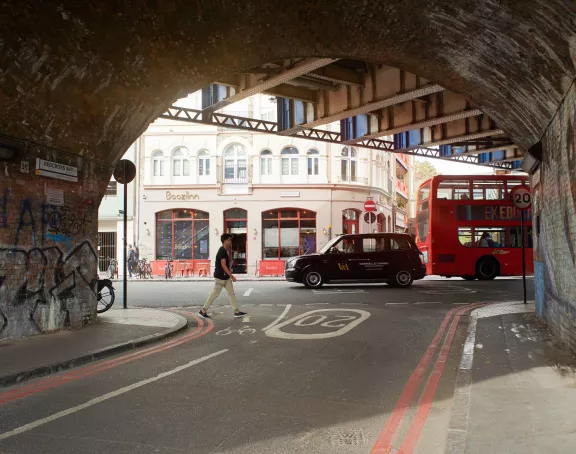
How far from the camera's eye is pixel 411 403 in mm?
5137

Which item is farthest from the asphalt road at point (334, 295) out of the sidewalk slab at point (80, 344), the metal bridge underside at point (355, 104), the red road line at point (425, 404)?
the red road line at point (425, 404)

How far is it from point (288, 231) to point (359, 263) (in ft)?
45.8

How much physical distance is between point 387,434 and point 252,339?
4683 mm

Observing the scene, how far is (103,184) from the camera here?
10281 millimetres

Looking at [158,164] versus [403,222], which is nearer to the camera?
[158,164]

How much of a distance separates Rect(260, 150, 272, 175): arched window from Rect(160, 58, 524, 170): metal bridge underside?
9373 mm

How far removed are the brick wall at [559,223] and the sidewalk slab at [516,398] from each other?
1.56ft

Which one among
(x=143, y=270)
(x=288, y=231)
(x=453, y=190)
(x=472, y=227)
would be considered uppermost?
(x=453, y=190)

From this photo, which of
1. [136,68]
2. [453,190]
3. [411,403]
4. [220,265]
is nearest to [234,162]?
[453,190]

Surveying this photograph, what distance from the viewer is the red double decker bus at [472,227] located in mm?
21781

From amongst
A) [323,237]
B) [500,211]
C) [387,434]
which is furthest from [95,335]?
[323,237]

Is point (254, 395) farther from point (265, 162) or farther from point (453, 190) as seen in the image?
point (265, 162)

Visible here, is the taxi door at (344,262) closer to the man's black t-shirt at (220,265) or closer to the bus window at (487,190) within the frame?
the bus window at (487,190)

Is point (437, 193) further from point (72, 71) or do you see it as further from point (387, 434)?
point (387, 434)
